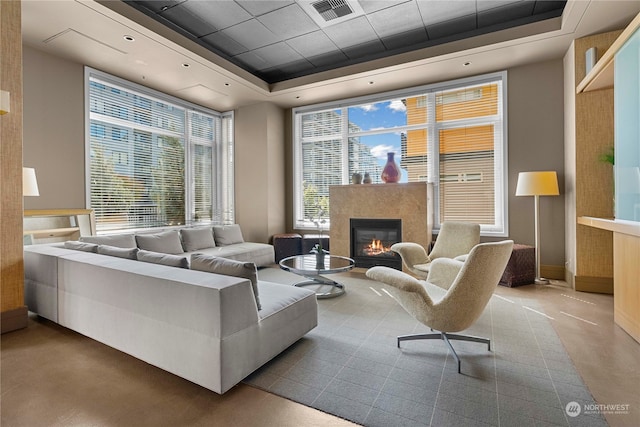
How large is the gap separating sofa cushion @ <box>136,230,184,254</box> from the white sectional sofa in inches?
60.5

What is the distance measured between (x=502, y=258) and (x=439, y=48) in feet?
11.2

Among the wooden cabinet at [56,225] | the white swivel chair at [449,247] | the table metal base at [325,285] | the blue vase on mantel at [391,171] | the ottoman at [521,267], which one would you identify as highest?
the blue vase on mantel at [391,171]

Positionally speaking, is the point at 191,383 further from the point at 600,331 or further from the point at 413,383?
the point at 600,331

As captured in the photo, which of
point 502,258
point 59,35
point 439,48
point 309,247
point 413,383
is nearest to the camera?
point 413,383

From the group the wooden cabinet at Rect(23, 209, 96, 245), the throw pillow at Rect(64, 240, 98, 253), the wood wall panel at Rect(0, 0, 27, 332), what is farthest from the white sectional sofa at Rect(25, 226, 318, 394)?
the wooden cabinet at Rect(23, 209, 96, 245)

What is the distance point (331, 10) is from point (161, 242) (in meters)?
3.80

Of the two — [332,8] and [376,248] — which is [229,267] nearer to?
[332,8]

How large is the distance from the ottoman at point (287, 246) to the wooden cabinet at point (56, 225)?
Answer: 2.83 meters

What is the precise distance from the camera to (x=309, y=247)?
5.73 metres

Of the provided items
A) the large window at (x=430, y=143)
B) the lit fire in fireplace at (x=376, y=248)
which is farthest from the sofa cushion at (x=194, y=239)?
the lit fire in fireplace at (x=376, y=248)

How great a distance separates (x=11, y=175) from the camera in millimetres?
2770

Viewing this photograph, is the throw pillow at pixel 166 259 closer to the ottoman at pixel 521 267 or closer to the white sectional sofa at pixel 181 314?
the white sectional sofa at pixel 181 314

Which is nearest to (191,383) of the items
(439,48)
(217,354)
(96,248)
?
(217,354)

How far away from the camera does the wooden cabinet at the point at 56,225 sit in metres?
3.75
